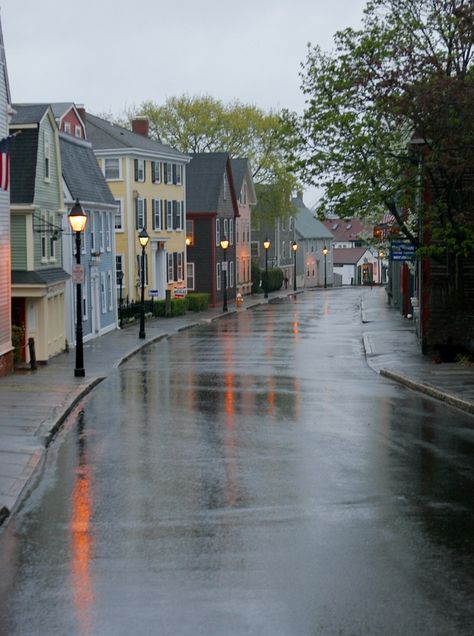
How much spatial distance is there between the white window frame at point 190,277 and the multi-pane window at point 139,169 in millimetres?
12930

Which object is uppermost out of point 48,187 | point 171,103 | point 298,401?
point 171,103

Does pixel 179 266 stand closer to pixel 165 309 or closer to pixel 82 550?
pixel 165 309

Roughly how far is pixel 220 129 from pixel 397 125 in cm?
6167

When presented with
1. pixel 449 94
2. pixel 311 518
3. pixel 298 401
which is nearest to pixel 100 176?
pixel 449 94

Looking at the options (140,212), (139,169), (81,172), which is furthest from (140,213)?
(81,172)

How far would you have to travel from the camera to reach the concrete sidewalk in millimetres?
16453

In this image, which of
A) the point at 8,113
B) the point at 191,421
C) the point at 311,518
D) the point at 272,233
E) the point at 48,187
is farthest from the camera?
the point at 272,233

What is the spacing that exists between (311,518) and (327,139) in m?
24.2

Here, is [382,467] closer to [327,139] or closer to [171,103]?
[327,139]

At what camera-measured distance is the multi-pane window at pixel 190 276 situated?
7787 cm

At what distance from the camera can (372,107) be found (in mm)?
34000

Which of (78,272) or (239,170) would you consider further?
(239,170)

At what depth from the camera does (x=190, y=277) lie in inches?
3073

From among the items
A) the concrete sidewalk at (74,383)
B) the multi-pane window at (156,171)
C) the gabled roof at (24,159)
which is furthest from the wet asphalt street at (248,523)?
the multi-pane window at (156,171)
